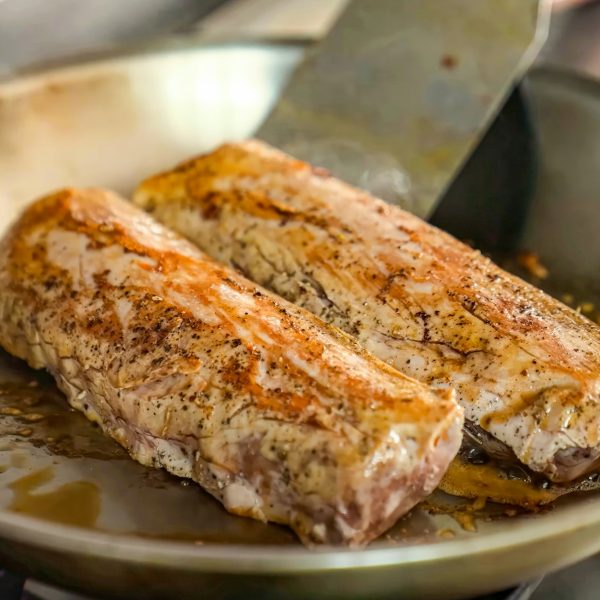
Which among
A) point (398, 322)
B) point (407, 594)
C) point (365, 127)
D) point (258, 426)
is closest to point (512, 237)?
point (365, 127)

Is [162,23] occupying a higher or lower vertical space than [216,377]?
higher

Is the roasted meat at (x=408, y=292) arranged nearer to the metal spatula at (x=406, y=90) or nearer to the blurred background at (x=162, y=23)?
the metal spatula at (x=406, y=90)

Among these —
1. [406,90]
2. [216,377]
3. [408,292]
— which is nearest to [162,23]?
[406,90]

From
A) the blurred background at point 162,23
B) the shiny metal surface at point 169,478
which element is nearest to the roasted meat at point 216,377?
the shiny metal surface at point 169,478

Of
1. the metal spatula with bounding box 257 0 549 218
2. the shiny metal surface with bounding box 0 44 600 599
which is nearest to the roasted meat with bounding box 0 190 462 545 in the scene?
the shiny metal surface with bounding box 0 44 600 599

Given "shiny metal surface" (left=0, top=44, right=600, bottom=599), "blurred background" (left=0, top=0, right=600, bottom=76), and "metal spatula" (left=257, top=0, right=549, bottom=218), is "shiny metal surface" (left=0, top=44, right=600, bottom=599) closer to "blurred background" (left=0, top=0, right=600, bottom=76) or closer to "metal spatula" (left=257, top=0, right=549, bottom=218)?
"metal spatula" (left=257, top=0, right=549, bottom=218)

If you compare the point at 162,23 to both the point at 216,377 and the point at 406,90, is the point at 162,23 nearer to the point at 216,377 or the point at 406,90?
the point at 406,90
